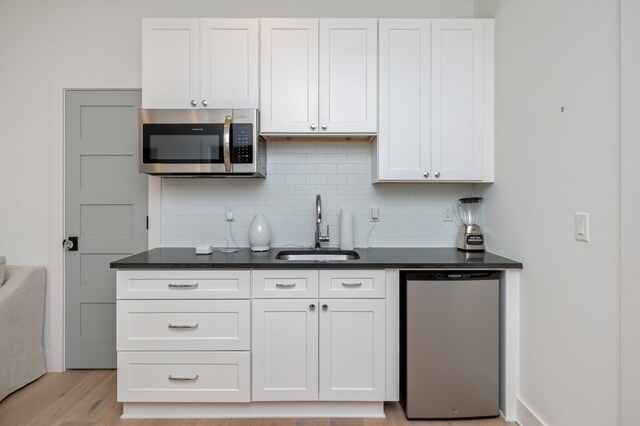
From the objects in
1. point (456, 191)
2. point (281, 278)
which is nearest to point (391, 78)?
point (456, 191)

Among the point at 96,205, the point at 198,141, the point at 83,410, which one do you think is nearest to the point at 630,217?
the point at 198,141

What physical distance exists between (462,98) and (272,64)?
1.25 m

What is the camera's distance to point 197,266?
2010mm

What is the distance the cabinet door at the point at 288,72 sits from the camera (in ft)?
7.57

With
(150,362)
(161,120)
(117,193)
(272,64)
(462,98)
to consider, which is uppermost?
(272,64)

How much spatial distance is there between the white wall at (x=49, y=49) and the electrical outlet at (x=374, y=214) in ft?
4.83

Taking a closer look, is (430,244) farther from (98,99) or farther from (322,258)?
(98,99)

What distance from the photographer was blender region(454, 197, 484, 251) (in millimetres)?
2455

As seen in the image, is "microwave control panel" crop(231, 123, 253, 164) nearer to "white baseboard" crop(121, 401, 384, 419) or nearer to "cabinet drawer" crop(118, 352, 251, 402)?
"cabinet drawer" crop(118, 352, 251, 402)

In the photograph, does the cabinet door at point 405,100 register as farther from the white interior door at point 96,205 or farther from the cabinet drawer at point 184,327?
the white interior door at point 96,205

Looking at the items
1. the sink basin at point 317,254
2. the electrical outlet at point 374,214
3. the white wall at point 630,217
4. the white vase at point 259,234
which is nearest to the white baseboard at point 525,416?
the white wall at point 630,217

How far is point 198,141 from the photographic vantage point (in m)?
2.26

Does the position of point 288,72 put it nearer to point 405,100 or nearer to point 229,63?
point 229,63

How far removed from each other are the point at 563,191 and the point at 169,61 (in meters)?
2.35
